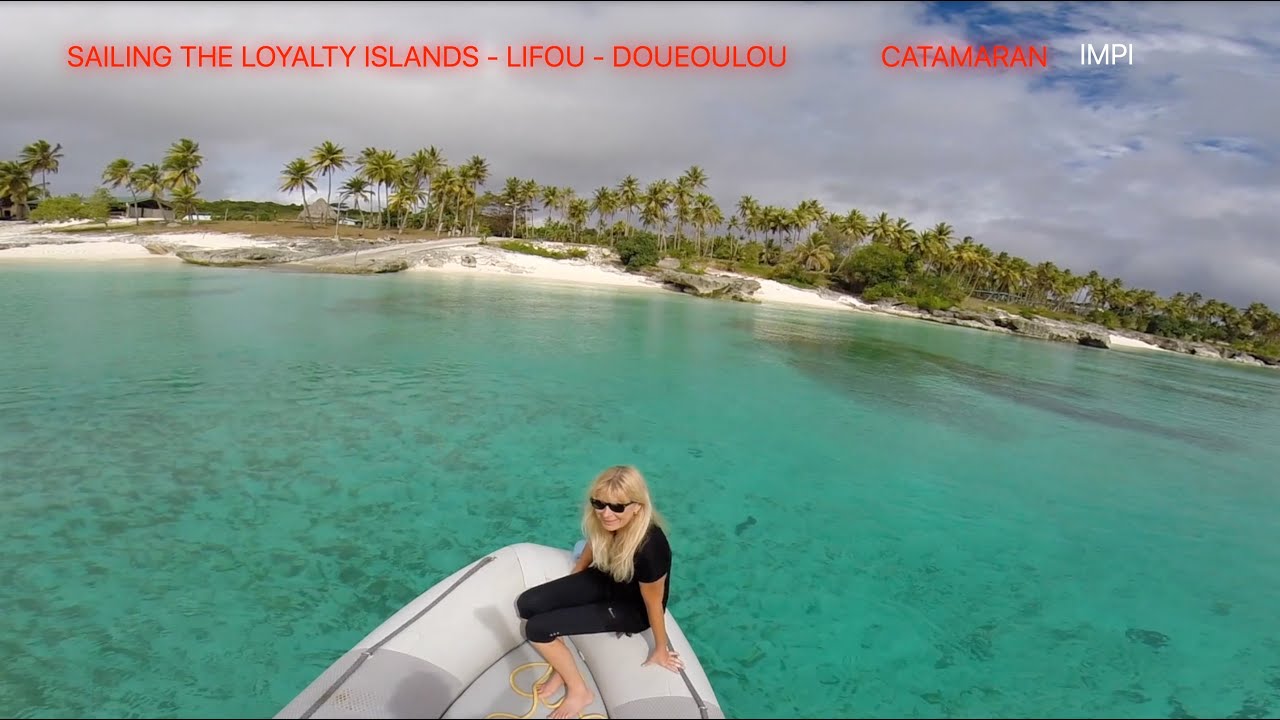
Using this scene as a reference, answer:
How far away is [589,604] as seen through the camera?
13.2 ft

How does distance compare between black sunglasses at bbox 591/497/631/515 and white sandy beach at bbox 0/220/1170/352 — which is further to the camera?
white sandy beach at bbox 0/220/1170/352

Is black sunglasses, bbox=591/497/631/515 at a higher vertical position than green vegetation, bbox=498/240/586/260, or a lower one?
lower

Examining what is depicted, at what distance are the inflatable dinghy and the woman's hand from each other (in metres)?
0.03

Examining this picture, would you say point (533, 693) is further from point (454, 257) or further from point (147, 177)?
point (147, 177)

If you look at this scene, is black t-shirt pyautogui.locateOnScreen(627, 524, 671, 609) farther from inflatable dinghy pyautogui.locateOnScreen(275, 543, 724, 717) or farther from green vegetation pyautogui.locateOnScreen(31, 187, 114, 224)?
green vegetation pyautogui.locateOnScreen(31, 187, 114, 224)

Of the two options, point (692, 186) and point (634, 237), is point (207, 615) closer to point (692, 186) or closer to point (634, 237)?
point (634, 237)

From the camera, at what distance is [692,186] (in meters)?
75.8

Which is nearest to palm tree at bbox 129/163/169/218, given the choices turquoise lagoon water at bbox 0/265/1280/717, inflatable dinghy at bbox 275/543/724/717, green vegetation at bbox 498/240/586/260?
green vegetation at bbox 498/240/586/260

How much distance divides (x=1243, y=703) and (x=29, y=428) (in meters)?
16.0

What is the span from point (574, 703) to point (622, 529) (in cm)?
112

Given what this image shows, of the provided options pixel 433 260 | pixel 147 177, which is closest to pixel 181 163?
pixel 147 177

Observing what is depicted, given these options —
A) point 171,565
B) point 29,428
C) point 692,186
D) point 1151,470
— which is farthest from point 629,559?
point 692,186

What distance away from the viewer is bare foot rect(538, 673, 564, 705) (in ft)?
12.5

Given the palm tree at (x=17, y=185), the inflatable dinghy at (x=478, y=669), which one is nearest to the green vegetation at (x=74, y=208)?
the palm tree at (x=17, y=185)
